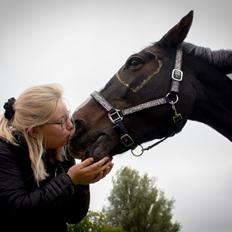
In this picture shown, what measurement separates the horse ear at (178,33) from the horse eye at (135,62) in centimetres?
45

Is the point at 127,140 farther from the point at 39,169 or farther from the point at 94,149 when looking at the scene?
the point at 39,169

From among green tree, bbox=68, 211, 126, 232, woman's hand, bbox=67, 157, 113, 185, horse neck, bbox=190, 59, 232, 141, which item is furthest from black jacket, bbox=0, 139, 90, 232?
green tree, bbox=68, 211, 126, 232

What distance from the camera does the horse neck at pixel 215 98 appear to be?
5.47 meters

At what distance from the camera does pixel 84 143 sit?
484 cm

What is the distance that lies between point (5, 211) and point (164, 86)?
2.49 metres

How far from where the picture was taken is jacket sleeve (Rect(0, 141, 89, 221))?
11.3 feet

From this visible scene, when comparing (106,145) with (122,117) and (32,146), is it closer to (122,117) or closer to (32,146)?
(122,117)

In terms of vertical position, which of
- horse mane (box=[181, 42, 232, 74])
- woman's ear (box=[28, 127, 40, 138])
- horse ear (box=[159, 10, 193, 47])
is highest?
horse ear (box=[159, 10, 193, 47])

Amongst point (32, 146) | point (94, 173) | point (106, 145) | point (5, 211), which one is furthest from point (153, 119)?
point (5, 211)

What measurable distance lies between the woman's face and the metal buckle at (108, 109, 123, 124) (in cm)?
110

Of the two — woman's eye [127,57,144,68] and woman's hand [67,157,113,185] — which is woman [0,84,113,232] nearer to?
woman's hand [67,157,113,185]

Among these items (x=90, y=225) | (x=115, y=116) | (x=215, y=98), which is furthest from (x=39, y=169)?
(x=90, y=225)

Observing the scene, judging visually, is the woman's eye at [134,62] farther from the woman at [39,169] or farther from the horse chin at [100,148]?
the woman at [39,169]

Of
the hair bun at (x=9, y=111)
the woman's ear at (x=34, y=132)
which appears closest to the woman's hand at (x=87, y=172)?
Result: the woman's ear at (x=34, y=132)
